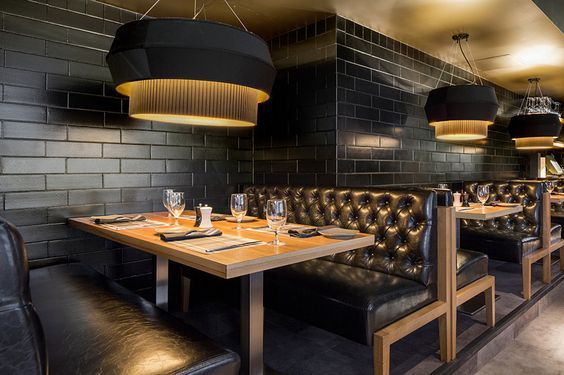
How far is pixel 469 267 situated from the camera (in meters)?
2.46

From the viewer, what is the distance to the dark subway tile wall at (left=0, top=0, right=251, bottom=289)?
2469 mm

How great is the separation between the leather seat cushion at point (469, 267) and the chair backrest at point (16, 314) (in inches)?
87.3

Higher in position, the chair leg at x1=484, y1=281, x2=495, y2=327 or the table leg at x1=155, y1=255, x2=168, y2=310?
the table leg at x1=155, y1=255, x2=168, y2=310

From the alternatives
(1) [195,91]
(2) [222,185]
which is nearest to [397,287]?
(1) [195,91]

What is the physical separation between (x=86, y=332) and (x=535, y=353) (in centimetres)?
257

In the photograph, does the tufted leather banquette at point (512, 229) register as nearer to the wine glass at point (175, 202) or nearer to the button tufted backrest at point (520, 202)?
the button tufted backrest at point (520, 202)

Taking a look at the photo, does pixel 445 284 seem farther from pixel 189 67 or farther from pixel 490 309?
pixel 189 67

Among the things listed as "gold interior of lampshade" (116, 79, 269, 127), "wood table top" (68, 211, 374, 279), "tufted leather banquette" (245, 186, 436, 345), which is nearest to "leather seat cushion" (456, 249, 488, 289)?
"tufted leather banquette" (245, 186, 436, 345)

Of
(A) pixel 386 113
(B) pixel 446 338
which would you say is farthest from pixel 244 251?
(A) pixel 386 113

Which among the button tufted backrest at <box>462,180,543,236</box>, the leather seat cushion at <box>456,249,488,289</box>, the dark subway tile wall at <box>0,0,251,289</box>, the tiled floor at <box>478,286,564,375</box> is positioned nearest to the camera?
the tiled floor at <box>478,286,564,375</box>

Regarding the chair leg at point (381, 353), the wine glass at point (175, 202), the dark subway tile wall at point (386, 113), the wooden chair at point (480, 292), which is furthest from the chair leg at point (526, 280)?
the wine glass at point (175, 202)

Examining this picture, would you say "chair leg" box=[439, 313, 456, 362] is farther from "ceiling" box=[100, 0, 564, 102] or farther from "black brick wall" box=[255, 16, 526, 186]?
"ceiling" box=[100, 0, 564, 102]

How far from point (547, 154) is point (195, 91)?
8972 mm

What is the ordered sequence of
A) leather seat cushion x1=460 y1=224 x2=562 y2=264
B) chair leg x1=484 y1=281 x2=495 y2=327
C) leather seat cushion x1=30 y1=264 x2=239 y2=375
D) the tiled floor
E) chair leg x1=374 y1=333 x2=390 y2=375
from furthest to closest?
1. leather seat cushion x1=460 y1=224 x2=562 y2=264
2. chair leg x1=484 y1=281 x2=495 y2=327
3. the tiled floor
4. chair leg x1=374 y1=333 x2=390 y2=375
5. leather seat cushion x1=30 y1=264 x2=239 y2=375
